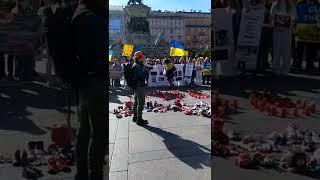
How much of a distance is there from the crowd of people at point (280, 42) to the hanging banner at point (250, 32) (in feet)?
0.11

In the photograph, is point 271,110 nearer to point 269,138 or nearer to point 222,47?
point 269,138

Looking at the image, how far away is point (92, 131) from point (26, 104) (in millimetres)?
657

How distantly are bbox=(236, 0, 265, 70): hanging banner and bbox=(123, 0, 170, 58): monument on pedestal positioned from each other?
37940 millimetres

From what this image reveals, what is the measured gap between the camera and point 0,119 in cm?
388

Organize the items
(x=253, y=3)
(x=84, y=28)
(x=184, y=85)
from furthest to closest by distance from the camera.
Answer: (x=184, y=85) → (x=253, y=3) → (x=84, y=28)

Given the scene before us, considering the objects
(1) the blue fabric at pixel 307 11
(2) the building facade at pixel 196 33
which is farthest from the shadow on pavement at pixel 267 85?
(2) the building facade at pixel 196 33

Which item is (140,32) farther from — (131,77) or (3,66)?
(3,66)

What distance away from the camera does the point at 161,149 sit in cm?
677

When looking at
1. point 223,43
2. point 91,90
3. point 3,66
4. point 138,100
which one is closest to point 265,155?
point 223,43

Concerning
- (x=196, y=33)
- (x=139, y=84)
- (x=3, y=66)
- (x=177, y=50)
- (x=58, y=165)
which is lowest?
(x=58, y=165)

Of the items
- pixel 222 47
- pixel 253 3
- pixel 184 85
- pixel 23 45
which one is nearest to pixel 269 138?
pixel 222 47

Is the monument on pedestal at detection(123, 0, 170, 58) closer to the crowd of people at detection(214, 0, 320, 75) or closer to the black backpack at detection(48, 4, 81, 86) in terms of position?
the crowd of people at detection(214, 0, 320, 75)

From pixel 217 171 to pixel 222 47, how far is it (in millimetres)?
1243

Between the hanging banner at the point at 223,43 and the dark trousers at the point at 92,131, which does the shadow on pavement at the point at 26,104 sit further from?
the hanging banner at the point at 223,43
